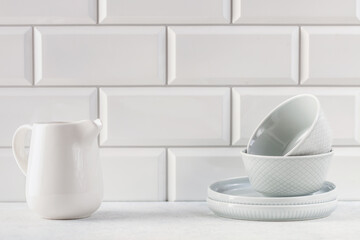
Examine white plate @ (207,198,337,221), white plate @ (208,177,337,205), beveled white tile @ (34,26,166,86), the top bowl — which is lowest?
white plate @ (207,198,337,221)

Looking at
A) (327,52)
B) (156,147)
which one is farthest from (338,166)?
(156,147)

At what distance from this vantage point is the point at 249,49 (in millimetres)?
1048

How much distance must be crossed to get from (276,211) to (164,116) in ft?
0.96

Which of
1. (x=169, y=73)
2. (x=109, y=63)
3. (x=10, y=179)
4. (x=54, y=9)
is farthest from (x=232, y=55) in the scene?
(x=10, y=179)

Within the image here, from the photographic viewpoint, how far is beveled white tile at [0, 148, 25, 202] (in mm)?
1056

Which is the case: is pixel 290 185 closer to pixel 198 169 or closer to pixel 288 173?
pixel 288 173

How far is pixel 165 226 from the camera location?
858mm

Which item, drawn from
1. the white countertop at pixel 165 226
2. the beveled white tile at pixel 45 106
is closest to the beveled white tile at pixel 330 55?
the white countertop at pixel 165 226

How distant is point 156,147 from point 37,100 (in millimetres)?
229

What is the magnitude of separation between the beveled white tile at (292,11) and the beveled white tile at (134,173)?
11.4 inches

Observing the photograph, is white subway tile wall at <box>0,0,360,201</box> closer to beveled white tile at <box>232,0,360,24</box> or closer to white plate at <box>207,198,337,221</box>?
beveled white tile at <box>232,0,360,24</box>

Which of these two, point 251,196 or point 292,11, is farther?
point 292,11

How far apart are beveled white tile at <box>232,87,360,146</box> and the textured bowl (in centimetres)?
17

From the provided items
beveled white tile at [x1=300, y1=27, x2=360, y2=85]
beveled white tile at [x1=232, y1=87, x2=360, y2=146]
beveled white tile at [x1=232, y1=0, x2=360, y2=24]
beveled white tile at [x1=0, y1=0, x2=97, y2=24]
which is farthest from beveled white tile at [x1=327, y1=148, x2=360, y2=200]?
beveled white tile at [x1=0, y1=0, x2=97, y2=24]
